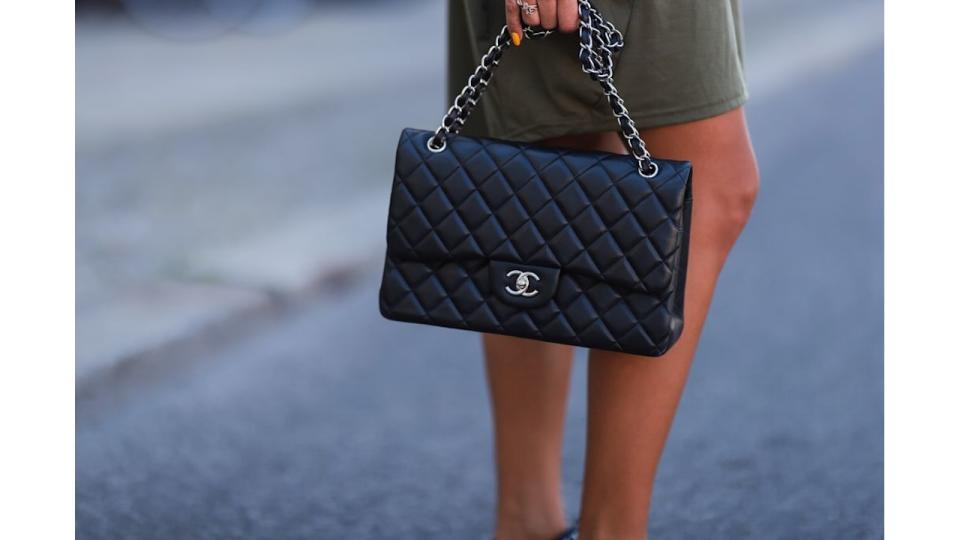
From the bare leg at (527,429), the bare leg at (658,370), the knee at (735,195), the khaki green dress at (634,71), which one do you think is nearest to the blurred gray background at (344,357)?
the bare leg at (527,429)

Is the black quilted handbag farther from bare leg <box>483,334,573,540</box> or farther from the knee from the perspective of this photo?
bare leg <box>483,334,573,540</box>

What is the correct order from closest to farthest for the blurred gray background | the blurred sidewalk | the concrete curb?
the blurred gray background, the concrete curb, the blurred sidewalk

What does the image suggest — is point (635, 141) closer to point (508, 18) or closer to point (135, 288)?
point (508, 18)

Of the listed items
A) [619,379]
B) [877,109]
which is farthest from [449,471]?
[877,109]

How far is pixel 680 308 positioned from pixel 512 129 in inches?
13.0

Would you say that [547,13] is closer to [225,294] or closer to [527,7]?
[527,7]

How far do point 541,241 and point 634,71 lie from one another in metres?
0.24

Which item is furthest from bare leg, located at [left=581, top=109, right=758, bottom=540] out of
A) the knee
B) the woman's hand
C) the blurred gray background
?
the blurred gray background

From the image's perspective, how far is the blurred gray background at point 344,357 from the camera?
232cm

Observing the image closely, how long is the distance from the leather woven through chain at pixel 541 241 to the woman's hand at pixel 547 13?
0.54 feet

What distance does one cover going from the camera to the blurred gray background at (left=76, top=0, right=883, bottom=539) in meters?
2.32

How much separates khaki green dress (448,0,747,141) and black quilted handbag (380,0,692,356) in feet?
0.15

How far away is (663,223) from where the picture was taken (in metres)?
1.45

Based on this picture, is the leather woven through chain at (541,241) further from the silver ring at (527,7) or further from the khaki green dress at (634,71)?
the silver ring at (527,7)
